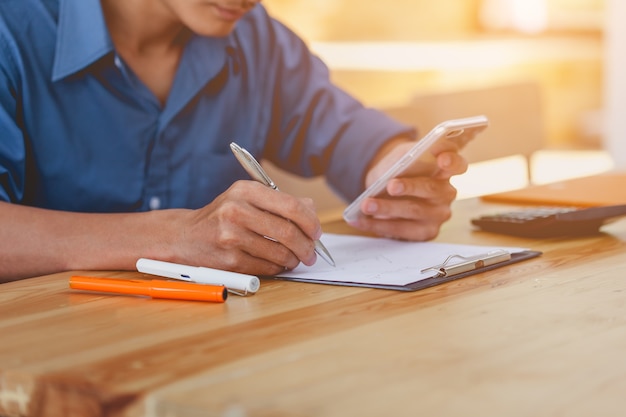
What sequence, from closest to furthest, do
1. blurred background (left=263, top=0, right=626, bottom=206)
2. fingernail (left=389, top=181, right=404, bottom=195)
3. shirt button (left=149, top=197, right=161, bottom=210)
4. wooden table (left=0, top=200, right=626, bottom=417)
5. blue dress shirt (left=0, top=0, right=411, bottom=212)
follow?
wooden table (left=0, top=200, right=626, bottom=417)
fingernail (left=389, top=181, right=404, bottom=195)
blue dress shirt (left=0, top=0, right=411, bottom=212)
shirt button (left=149, top=197, right=161, bottom=210)
blurred background (left=263, top=0, right=626, bottom=206)

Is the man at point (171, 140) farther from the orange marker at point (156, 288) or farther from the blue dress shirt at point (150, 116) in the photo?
the orange marker at point (156, 288)

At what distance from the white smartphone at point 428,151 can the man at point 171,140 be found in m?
0.02

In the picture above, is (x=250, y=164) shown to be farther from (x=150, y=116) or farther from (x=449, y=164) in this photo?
(x=150, y=116)

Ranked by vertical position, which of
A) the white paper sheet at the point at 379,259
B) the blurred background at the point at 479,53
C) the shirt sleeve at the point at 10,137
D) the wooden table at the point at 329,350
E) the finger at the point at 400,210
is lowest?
the wooden table at the point at 329,350

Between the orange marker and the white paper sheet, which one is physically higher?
the white paper sheet

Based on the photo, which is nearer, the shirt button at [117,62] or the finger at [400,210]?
the finger at [400,210]

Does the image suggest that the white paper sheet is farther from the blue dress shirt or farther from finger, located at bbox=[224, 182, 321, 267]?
the blue dress shirt

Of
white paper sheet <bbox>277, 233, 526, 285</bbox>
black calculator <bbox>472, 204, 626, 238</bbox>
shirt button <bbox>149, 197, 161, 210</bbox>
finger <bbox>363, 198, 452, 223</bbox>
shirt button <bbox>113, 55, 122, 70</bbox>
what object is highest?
shirt button <bbox>113, 55, 122, 70</bbox>

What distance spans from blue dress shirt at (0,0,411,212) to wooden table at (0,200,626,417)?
46 centimetres

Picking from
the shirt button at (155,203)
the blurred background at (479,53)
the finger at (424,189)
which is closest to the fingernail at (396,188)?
the finger at (424,189)

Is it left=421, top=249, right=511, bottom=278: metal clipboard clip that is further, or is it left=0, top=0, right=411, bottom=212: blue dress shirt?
left=0, top=0, right=411, bottom=212: blue dress shirt

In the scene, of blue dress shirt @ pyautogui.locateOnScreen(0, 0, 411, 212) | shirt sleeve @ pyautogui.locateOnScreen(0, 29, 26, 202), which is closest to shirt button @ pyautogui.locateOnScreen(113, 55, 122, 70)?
blue dress shirt @ pyautogui.locateOnScreen(0, 0, 411, 212)

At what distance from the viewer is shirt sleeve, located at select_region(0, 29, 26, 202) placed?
1299 millimetres

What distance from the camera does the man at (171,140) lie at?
Result: 106cm
